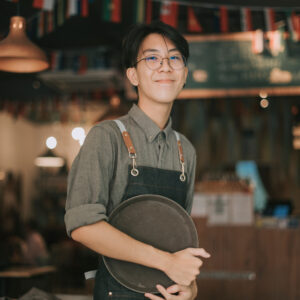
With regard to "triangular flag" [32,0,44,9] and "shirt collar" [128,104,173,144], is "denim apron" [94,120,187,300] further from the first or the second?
"triangular flag" [32,0,44,9]

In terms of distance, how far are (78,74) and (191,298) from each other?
5.42 meters

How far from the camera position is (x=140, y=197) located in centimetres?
149

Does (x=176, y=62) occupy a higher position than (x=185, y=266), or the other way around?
(x=176, y=62)

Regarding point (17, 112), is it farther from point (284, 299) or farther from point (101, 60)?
point (284, 299)

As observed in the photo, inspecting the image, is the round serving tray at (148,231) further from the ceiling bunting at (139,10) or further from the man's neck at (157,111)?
the ceiling bunting at (139,10)

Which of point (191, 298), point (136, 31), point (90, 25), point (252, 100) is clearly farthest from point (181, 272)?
point (252, 100)

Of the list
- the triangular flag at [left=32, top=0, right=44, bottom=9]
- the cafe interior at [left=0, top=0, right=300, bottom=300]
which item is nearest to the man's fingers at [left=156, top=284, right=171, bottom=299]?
the cafe interior at [left=0, top=0, right=300, bottom=300]

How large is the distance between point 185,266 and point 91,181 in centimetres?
38

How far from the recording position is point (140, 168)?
1.58 meters

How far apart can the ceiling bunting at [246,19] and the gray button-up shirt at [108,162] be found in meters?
2.45

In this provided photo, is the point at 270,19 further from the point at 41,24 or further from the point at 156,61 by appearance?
the point at 156,61

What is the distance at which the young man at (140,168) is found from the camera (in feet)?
4.60

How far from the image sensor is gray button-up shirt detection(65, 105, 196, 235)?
1.43 metres

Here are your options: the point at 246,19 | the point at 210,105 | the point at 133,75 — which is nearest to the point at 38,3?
the point at 246,19
